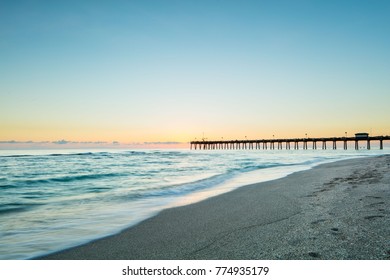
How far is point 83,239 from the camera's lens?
4.09 meters

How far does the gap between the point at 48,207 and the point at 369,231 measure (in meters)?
7.09

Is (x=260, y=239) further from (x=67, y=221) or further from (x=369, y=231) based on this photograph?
(x=67, y=221)

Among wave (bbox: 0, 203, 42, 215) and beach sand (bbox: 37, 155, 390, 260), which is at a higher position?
beach sand (bbox: 37, 155, 390, 260)

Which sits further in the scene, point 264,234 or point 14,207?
point 14,207

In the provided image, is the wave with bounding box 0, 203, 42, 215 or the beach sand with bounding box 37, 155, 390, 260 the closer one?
the beach sand with bounding box 37, 155, 390, 260

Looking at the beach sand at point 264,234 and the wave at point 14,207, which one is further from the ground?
the beach sand at point 264,234

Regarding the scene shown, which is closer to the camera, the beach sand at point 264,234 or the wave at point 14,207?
the beach sand at point 264,234

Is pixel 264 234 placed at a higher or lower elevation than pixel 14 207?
higher
